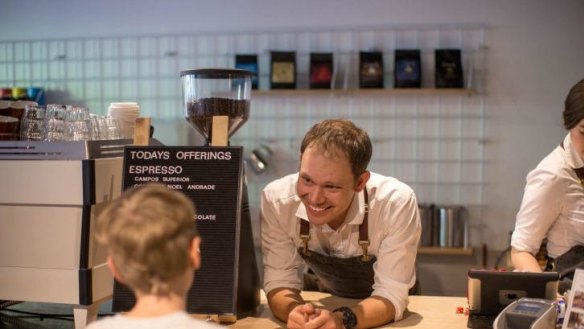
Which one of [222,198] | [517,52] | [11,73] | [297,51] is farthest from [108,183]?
[11,73]

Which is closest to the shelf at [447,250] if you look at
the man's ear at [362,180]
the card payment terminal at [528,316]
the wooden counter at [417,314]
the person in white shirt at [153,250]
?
the wooden counter at [417,314]

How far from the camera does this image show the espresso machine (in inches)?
→ 76.2

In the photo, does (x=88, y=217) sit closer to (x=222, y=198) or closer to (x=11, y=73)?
(x=222, y=198)

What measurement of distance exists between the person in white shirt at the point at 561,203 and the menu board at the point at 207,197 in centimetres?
104

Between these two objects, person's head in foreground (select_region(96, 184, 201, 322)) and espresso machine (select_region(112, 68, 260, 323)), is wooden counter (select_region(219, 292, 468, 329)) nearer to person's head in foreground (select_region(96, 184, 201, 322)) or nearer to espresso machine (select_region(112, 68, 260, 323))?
espresso machine (select_region(112, 68, 260, 323))

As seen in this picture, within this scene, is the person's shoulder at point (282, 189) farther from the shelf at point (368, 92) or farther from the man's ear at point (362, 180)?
the shelf at point (368, 92)

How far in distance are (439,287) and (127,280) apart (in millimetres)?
4071

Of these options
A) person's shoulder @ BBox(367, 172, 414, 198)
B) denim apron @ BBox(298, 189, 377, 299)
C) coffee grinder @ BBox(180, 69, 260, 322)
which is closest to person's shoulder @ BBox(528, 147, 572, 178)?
person's shoulder @ BBox(367, 172, 414, 198)

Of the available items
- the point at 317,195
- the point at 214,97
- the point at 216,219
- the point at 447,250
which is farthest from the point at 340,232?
the point at 447,250

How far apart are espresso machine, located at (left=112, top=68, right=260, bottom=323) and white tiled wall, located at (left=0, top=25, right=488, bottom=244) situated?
2.86 meters

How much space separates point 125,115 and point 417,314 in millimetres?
1165

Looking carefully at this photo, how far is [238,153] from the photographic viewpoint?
199 centimetres

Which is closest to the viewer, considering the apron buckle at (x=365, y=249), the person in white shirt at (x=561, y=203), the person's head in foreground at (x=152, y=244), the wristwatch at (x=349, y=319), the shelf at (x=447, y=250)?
the person's head in foreground at (x=152, y=244)

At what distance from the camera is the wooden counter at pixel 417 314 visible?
201cm
